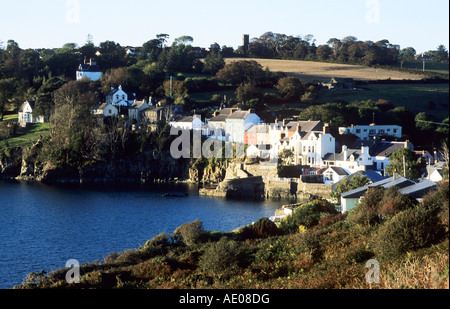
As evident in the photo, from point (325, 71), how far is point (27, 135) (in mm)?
41127

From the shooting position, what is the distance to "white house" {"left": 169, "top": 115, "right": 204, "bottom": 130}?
6725 cm

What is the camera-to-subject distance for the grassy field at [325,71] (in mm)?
84125

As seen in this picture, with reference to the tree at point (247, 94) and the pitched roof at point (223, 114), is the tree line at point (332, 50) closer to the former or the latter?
the tree at point (247, 94)

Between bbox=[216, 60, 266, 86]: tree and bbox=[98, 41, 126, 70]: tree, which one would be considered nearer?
bbox=[216, 60, 266, 86]: tree

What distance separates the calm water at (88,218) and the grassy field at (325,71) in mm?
34313

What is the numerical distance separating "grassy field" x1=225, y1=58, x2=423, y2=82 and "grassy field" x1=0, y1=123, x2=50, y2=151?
3210 cm

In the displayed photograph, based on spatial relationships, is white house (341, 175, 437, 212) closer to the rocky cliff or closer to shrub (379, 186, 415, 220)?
shrub (379, 186, 415, 220)

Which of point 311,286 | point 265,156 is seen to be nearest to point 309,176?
point 265,156

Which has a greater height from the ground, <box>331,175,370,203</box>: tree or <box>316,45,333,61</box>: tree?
<box>316,45,333,61</box>: tree

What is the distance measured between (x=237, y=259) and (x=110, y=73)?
7153 cm

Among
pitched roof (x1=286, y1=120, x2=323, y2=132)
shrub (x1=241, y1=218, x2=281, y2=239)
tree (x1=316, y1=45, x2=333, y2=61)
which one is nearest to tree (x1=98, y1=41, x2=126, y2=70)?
tree (x1=316, y1=45, x2=333, y2=61)

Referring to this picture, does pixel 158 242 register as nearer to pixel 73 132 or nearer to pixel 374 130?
pixel 374 130

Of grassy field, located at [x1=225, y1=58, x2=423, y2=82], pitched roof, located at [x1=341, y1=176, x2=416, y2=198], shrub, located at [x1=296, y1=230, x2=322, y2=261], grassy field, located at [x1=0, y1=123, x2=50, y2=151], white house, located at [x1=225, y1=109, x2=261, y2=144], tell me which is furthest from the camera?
grassy field, located at [x1=225, y1=58, x2=423, y2=82]

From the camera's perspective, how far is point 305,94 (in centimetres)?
7394
